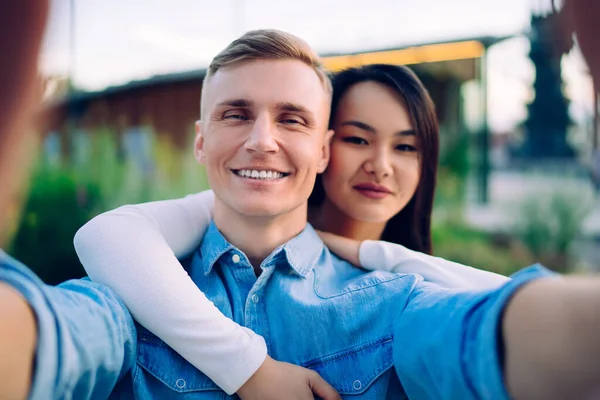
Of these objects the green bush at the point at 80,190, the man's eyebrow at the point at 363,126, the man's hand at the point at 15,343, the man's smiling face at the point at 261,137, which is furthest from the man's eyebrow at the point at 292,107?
the green bush at the point at 80,190

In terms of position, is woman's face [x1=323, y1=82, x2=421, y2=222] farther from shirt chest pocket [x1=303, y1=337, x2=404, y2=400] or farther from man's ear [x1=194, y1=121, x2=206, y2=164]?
shirt chest pocket [x1=303, y1=337, x2=404, y2=400]

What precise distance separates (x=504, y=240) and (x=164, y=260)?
522 centimetres

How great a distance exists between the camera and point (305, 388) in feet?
3.93

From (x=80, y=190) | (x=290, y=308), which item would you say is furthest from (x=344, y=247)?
(x=80, y=190)

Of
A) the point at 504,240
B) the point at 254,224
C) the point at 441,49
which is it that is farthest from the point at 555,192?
the point at 254,224

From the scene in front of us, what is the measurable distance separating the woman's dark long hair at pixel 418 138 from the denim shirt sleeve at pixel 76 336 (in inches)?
37.9

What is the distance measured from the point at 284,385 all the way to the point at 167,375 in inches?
11.2

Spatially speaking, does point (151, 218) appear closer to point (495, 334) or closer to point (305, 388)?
point (305, 388)

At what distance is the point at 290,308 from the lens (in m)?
1.35

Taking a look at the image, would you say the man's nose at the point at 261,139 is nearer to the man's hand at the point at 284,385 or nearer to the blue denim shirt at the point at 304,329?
the blue denim shirt at the point at 304,329

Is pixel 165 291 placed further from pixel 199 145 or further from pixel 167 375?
pixel 199 145

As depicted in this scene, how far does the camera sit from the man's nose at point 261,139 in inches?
54.0

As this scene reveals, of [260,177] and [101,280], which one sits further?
[260,177]

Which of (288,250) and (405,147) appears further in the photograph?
(405,147)
